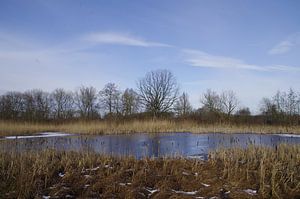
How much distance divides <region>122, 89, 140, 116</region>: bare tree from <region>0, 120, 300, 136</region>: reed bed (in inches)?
670

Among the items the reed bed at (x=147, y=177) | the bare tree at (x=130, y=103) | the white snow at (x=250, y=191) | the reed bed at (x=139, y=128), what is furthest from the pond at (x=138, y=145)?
the bare tree at (x=130, y=103)

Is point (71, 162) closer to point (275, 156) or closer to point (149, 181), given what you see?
point (149, 181)

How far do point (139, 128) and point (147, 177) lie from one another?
54.0 ft

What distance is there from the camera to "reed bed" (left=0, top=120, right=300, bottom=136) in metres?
20.6

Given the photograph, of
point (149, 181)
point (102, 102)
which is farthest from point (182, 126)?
point (102, 102)

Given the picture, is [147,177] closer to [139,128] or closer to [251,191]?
[251,191]

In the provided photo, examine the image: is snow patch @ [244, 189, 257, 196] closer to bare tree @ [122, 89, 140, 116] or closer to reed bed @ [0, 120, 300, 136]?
reed bed @ [0, 120, 300, 136]

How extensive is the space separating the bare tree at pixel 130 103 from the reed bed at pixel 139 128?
1701 cm

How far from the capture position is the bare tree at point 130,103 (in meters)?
41.5

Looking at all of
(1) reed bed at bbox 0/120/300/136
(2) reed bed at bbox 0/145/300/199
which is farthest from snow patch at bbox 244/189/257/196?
(1) reed bed at bbox 0/120/300/136

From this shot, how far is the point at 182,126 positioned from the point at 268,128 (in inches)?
251

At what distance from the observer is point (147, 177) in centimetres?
606

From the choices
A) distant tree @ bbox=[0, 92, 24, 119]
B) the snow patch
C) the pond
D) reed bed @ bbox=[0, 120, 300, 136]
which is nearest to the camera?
the snow patch

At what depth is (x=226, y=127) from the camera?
21.4 metres
